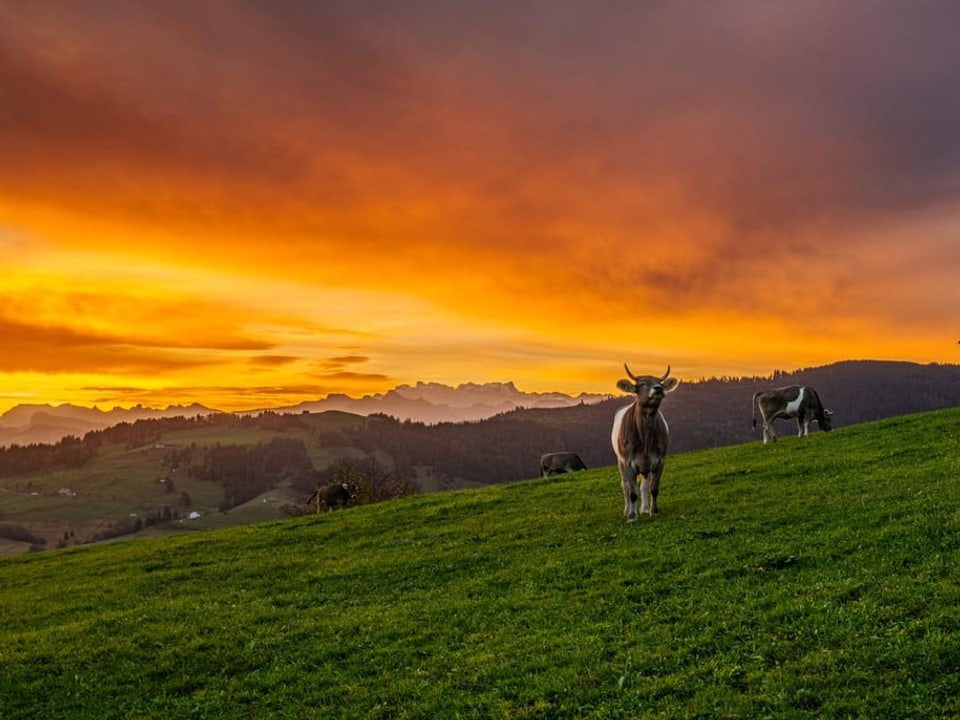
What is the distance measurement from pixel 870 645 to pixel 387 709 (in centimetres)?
855

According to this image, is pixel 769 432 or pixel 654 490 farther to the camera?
pixel 769 432

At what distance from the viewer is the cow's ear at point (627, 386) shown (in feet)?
81.4

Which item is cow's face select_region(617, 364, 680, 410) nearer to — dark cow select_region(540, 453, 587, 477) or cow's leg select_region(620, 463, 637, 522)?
cow's leg select_region(620, 463, 637, 522)

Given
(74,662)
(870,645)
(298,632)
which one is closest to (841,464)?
(870,645)

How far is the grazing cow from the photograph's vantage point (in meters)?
24.3

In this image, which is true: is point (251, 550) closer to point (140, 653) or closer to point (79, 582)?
point (79, 582)

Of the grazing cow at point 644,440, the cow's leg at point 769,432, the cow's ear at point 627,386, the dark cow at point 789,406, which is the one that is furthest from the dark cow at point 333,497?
the cow's ear at point 627,386

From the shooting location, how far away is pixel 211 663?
56.1ft

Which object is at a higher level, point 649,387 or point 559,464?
point 649,387

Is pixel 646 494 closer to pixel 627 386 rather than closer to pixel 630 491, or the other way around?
pixel 630 491

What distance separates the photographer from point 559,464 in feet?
202

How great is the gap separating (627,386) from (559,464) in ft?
123

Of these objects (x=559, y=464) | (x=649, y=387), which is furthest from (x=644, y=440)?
(x=559, y=464)

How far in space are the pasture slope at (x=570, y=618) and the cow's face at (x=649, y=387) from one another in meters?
4.12
